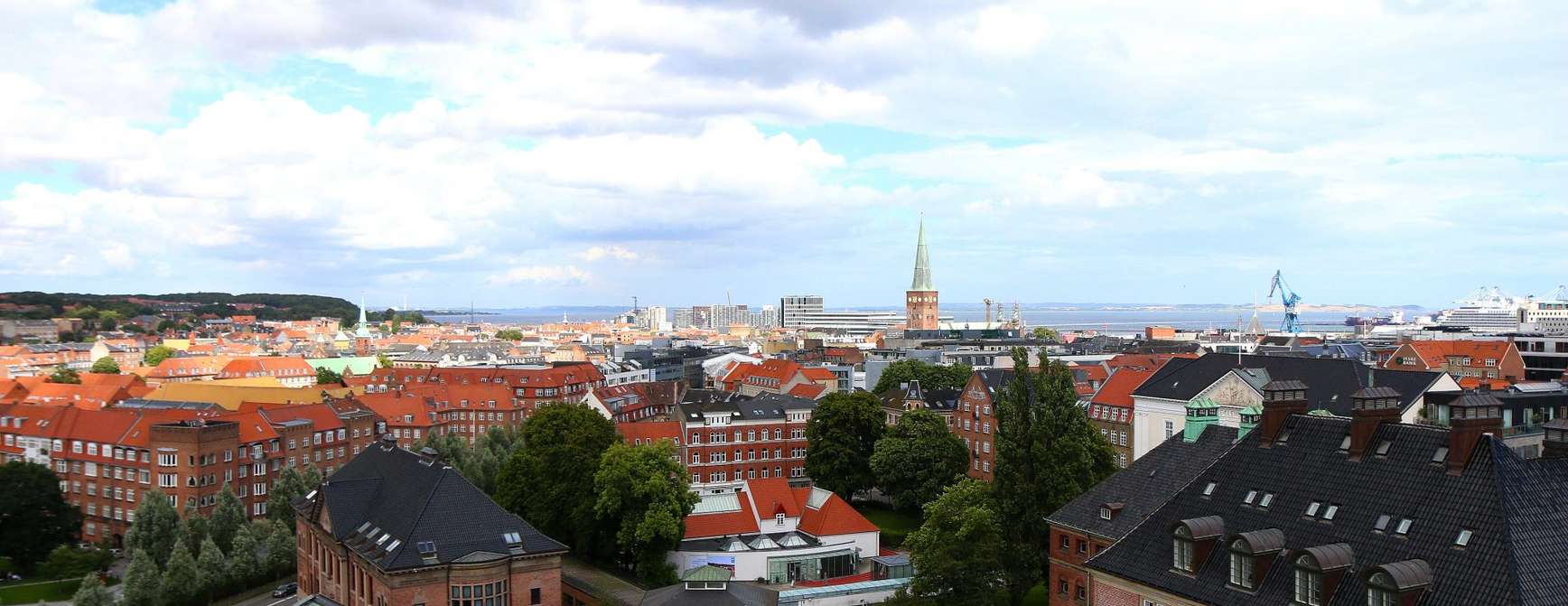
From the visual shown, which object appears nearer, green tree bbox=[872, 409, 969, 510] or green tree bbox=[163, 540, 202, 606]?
green tree bbox=[163, 540, 202, 606]

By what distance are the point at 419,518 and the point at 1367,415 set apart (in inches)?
1392

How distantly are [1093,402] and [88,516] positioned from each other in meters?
73.9

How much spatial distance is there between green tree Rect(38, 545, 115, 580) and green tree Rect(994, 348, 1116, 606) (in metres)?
49.8

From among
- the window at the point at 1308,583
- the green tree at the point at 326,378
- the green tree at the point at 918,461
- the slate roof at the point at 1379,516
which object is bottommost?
the green tree at the point at 918,461

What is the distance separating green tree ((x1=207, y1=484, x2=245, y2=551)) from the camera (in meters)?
66.1

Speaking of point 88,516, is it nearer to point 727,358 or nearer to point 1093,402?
point 1093,402

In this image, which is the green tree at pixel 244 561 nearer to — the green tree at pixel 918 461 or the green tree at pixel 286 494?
the green tree at pixel 286 494

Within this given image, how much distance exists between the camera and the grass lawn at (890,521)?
234 ft

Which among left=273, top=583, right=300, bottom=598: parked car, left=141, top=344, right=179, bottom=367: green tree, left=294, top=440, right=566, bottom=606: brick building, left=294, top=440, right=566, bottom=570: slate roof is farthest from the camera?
left=141, top=344, right=179, bottom=367: green tree

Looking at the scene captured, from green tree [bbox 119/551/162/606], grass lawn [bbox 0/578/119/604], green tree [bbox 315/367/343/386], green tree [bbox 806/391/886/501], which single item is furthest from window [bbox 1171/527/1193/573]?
green tree [bbox 315/367/343/386]

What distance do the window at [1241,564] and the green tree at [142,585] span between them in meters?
50.9

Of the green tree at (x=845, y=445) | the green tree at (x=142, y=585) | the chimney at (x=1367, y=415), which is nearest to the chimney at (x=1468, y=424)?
the chimney at (x=1367, y=415)

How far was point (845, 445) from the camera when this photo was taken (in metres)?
81.5

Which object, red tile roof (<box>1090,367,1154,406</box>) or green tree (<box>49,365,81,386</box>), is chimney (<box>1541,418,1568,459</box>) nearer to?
red tile roof (<box>1090,367,1154,406</box>)
